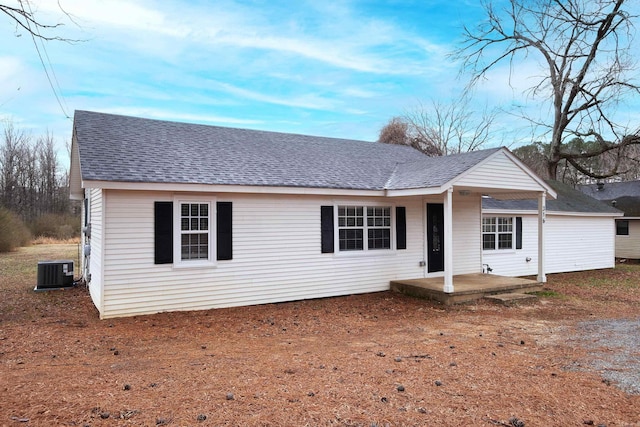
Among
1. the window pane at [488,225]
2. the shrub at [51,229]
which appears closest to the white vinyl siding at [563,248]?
the window pane at [488,225]

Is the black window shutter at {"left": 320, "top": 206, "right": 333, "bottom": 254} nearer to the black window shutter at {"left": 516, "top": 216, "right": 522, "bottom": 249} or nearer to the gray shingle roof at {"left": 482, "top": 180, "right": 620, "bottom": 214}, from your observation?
the gray shingle roof at {"left": 482, "top": 180, "right": 620, "bottom": 214}

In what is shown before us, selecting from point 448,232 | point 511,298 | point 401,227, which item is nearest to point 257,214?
point 401,227

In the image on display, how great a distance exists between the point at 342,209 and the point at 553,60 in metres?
22.5

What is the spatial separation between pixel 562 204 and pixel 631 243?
8536mm

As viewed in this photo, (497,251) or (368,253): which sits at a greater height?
(368,253)

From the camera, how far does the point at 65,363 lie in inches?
212

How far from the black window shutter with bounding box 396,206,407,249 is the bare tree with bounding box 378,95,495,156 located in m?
21.8

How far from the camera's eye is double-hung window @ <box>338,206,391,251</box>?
10.7m

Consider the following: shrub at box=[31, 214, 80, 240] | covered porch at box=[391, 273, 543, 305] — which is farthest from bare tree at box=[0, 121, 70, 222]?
covered porch at box=[391, 273, 543, 305]

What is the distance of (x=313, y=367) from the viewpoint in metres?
5.21

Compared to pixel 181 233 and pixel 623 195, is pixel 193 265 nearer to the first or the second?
pixel 181 233

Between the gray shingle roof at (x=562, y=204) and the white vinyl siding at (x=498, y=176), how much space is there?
99.5 inches

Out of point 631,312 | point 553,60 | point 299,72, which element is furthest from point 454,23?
point 631,312

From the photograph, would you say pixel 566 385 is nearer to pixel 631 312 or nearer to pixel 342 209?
pixel 631 312
